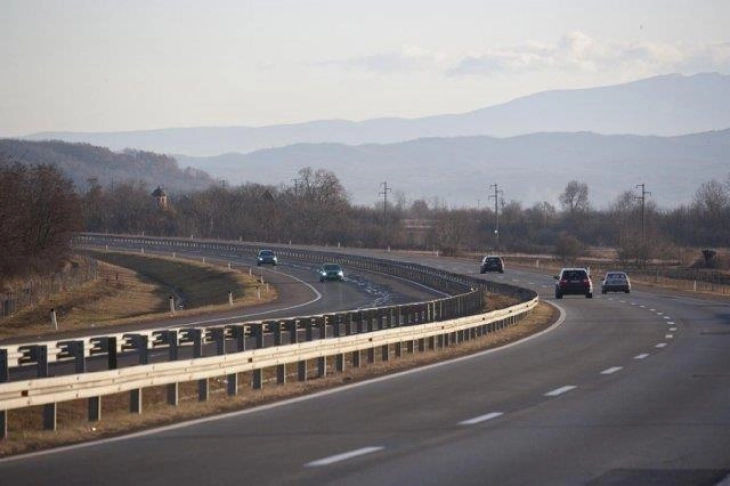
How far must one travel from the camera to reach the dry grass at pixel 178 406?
14.8 meters

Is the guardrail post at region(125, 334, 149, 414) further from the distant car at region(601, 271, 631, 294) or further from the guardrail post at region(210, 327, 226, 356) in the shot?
the distant car at region(601, 271, 631, 294)

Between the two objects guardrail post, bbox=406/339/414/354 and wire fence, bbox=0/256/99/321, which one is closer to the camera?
guardrail post, bbox=406/339/414/354

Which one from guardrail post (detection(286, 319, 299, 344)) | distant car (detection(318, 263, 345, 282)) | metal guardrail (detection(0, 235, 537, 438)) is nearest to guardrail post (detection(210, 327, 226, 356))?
metal guardrail (detection(0, 235, 537, 438))

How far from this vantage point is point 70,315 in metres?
55.9

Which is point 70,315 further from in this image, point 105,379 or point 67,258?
point 105,379

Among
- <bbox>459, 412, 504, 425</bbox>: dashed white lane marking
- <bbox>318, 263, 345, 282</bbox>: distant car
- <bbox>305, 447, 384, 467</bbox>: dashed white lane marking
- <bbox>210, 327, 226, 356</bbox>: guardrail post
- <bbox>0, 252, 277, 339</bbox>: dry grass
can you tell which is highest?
<bbox>210, 327, 226, 356</bbox>: guardrail post

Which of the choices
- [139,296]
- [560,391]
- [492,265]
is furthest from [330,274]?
[560,391]

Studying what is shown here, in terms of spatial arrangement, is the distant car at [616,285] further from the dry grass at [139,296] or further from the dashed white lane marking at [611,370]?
the dashed white lane marking at [611,370]

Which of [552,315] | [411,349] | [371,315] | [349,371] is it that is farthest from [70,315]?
[349,371]

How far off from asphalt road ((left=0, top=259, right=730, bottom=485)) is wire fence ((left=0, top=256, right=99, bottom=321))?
33.5 metres

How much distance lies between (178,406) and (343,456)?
5.23 meters

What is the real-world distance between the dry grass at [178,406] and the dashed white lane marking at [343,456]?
328cm

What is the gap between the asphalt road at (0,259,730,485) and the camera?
1186 cm

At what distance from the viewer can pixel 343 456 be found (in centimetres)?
1294
